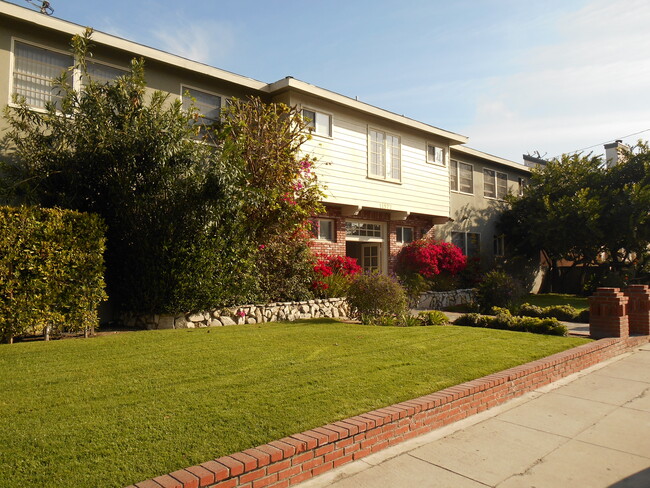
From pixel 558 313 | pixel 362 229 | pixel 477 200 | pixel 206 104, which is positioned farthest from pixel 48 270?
pixel 477 200

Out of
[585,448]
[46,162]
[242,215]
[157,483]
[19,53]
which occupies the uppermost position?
[19,53]

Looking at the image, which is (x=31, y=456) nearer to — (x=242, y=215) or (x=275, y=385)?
(x=275, y=385)

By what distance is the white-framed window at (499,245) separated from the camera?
2262 centimetres

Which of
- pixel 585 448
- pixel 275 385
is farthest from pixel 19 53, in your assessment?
pixel 585 448

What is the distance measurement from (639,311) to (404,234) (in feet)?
28.4

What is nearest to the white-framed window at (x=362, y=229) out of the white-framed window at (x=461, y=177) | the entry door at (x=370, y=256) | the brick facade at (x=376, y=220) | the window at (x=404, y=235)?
the brick facade at (x=376, y=220)

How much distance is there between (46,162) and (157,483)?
791 centimetres

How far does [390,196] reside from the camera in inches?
636

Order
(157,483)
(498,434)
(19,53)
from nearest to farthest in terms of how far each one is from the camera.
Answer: (157,483)
(498,434)
(19,53)

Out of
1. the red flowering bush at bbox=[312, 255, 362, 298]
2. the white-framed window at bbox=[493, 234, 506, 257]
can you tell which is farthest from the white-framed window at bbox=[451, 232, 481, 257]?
the red flowering bush at bbox=[312, 255, 362, 298]

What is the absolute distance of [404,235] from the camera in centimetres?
1814

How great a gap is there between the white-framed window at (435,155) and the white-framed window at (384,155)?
70.8 inches

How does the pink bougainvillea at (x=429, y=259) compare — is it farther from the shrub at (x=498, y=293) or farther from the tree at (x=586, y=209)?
the tree at (x=586, y=209)

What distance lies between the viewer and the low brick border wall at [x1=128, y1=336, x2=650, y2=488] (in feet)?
10.9
